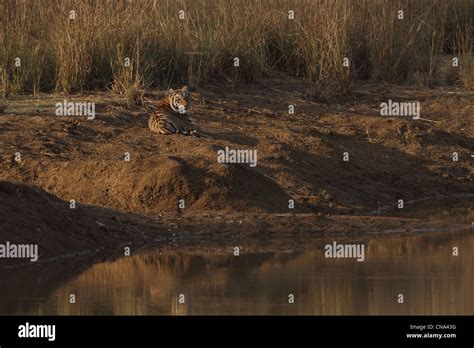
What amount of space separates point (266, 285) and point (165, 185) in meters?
3.60

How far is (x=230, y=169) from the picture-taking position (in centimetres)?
1638

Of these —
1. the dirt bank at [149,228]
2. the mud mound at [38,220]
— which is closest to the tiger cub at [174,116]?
the dirt bank at [149,228]

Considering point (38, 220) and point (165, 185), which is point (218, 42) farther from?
point (38, 220)

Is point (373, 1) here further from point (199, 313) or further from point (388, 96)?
point (199, 313)

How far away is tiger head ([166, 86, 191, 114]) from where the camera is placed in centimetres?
1869

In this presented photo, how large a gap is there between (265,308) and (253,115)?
840cm

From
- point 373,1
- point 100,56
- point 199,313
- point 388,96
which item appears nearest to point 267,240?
point 199,313

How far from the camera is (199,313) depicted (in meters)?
11.5

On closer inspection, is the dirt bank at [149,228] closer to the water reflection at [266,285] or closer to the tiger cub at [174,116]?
the water reflection at [266,285]

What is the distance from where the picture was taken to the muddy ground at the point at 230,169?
49.4 ft

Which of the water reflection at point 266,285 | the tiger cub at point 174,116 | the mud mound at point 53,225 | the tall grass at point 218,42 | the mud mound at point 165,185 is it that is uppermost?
the tall grass at point 218,42

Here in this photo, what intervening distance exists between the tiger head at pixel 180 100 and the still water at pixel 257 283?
4.50 meters

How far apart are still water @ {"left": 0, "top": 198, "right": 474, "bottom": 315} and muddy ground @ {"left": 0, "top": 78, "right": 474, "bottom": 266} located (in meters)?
0.80

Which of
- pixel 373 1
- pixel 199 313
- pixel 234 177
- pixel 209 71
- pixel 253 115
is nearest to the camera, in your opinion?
pixel 199 313
